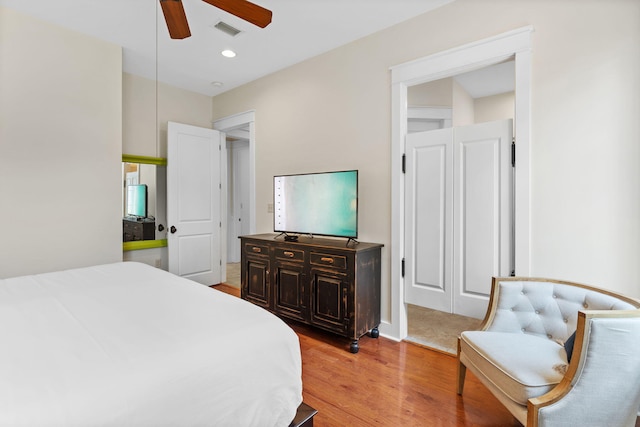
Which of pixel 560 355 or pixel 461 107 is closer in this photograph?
pixel 560 355

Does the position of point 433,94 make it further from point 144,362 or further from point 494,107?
point 144,362

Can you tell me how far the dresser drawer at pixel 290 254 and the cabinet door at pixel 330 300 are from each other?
0.19m

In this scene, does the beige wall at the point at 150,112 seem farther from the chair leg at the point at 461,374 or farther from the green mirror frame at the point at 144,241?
the chair leg at the point at 461,374

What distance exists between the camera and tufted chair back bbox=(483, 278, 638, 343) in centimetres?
179

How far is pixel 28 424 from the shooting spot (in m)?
0.78

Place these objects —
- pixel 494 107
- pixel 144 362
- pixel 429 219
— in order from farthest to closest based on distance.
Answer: pixel 494 107
pixel 429 219
pixel 144 362

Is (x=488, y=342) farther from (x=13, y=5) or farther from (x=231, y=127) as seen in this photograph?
(x=13, y=5)

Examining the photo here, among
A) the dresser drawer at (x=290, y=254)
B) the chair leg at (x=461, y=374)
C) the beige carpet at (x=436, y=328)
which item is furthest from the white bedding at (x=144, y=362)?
the beige carpet at (x=436, y=328)

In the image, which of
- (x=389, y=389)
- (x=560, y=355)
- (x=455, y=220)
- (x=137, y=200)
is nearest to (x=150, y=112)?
(x=137, y=200)

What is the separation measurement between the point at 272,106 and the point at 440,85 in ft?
6.91

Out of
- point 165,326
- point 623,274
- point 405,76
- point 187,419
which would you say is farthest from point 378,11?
point 187,419

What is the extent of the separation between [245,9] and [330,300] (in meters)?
2.21

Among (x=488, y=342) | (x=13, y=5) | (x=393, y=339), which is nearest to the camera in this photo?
(x=488, y=342)

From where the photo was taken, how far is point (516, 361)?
1561mm
